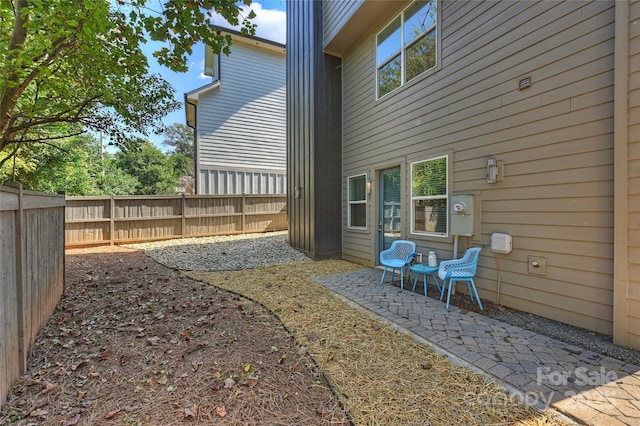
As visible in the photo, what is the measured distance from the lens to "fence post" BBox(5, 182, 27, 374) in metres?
2.20

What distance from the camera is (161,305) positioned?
12.6 feet

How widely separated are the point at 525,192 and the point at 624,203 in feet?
2.94

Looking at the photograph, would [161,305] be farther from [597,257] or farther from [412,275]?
[597,257]

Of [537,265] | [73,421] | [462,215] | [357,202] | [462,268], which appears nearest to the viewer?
[73,421]

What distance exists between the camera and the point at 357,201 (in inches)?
268

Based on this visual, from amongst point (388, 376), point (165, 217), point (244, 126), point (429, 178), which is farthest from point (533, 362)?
point (244, 126)

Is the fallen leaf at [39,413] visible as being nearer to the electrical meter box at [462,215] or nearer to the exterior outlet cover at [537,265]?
the electrical meter box at [462,215]

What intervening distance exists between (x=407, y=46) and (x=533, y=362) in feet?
17.4

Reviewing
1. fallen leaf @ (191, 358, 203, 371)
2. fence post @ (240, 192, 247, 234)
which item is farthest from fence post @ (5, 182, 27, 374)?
fence post @ (240, 192, 247, 234)

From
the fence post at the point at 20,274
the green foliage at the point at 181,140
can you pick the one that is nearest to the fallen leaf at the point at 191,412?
the fence post at the point at 20,274

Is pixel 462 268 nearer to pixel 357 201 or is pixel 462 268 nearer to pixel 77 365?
pixel 357 201

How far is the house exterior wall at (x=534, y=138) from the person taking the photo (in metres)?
2.81

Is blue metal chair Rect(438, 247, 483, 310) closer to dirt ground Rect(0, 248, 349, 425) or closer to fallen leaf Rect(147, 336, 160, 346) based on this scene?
dirt ground Rect(0, 248, 349, 425)

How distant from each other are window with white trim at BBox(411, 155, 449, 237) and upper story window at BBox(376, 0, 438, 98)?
170cm
